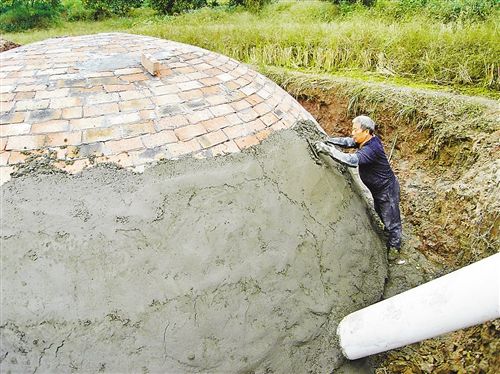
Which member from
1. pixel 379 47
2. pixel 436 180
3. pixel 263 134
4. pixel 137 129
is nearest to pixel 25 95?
pixel 137 129

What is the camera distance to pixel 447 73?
5.75 metres

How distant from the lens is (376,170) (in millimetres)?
3893

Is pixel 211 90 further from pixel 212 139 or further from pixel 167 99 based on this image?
pixel 212 139

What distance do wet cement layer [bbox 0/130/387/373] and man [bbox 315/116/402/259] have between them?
1.00 m

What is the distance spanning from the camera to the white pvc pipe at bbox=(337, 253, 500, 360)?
197cm

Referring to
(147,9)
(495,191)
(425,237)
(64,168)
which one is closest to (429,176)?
(425,237)

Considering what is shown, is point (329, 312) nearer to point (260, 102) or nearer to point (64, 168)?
point (260, 102)

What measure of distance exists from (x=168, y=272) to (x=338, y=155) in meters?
1.63

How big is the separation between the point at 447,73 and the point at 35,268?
5.53 m

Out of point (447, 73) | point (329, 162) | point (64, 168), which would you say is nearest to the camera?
point (64, 168)

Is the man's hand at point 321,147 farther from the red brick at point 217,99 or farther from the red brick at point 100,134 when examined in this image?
the red brick at point 100,134

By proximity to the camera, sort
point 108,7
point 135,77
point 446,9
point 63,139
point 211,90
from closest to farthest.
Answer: point 63,139 → point 135,77 → point 211,90 → point 446,9 → point 108,7

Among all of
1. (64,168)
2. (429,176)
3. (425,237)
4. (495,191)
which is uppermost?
(64,168)

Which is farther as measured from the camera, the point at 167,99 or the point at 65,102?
the point at 167,99
